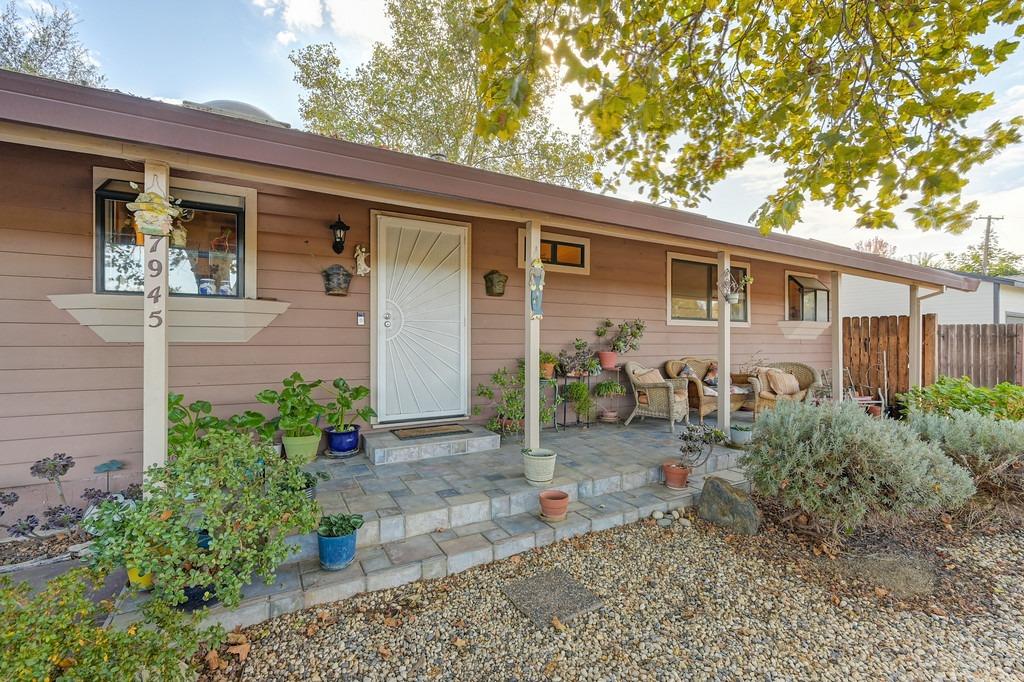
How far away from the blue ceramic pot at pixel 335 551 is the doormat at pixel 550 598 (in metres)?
0.88

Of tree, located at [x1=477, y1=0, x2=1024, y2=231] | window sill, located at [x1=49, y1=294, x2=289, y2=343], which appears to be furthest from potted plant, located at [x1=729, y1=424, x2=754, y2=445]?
window sill, located at [x1=49, y1=294, x2=289, y2=343]

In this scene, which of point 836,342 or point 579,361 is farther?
point 836,342

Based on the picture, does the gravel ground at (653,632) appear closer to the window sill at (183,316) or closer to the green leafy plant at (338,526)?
the green leafy plant at (338,526)

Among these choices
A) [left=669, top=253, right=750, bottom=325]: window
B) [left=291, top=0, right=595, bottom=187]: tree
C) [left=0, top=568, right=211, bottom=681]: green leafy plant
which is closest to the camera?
[left=0, top=568, right=211, bottom=681]: green leafy plant

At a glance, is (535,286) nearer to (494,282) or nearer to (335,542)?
(494,282)

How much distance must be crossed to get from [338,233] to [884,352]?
838cm

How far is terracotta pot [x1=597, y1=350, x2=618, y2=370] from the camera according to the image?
5.25 m

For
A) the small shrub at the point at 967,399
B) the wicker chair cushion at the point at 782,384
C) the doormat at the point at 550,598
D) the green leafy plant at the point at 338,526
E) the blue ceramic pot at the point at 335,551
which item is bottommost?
the doormat at the point at 550,598

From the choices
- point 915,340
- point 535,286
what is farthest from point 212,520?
point 915,340

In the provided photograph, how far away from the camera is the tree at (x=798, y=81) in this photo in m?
2.48

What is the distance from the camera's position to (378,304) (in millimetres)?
4102

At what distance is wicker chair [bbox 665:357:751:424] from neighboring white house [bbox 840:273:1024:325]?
23.6 ft

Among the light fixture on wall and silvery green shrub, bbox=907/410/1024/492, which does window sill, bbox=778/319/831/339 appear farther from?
the light fixture on wall

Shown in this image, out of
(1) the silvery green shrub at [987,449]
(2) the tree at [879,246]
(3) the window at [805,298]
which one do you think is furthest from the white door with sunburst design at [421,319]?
(2) the tree at [879,246]
